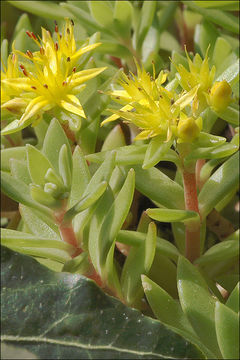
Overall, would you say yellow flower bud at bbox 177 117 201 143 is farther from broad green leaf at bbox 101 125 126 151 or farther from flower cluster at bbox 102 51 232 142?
broad green leaf at bbox 101 125 126 151

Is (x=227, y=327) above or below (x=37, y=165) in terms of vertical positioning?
below

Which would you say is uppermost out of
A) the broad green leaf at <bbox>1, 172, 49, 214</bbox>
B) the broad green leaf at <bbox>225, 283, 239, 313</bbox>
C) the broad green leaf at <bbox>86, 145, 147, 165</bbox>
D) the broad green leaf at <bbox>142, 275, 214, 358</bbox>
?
the broad green leaf at <bbox>86, 145, 147, 165</bbox>

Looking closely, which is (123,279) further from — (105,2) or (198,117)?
(105,2)

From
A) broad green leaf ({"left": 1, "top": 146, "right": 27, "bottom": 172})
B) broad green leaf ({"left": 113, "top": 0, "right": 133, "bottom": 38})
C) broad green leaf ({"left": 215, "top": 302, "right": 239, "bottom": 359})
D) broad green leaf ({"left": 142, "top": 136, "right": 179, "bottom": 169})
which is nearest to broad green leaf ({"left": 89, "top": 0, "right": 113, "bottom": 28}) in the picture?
broad green leaf ({"left": 113, "top": 0, "right": 133, "bottom": 38})

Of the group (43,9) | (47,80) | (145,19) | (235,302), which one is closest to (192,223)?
(235,302)

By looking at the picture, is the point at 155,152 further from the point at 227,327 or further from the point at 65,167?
the point at 227,327

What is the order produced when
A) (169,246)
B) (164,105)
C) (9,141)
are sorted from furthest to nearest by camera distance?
(9,141) → (169,246) → (164,105)

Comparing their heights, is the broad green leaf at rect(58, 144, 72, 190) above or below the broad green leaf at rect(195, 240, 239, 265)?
above

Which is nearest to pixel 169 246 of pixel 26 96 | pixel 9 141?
pixel 26 96
